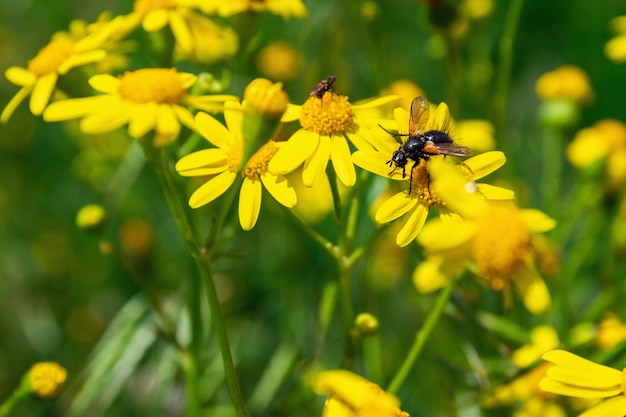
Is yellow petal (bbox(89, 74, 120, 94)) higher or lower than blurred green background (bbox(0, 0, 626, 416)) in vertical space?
lower

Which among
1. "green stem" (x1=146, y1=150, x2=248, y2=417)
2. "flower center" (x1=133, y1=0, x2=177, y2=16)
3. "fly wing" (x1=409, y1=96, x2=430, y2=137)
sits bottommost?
"green stem" (x1=146, y1=150, x2=248, y2=417)

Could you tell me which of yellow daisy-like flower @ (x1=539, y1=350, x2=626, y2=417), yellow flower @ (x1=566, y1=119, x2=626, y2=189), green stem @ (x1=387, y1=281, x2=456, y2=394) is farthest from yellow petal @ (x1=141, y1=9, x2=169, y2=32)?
yellow flower @ (x1=566, y1=119, x2=626, y2=189)

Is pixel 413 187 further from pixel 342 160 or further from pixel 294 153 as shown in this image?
pixel 294 153

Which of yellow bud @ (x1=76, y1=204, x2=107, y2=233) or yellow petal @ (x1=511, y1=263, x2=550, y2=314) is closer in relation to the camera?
yellow petal @ (x1=511, y1=263, x2=550, y2=314)

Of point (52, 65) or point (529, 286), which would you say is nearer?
point (529, 286)

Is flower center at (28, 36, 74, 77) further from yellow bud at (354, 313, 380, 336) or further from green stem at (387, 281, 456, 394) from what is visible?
green stem at (387, 281, 456, 394)

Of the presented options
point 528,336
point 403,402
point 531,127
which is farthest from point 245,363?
point 531,127

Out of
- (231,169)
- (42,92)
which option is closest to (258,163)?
(231,169)
